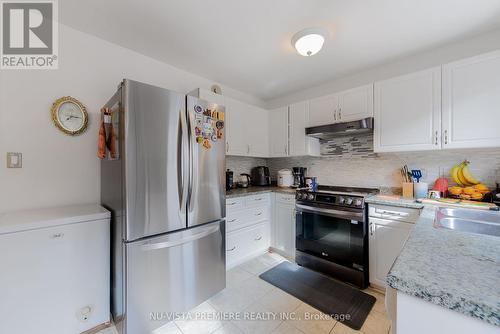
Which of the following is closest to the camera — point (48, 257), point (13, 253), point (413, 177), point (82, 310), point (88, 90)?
point (13, 253)

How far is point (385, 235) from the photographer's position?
1.91 m

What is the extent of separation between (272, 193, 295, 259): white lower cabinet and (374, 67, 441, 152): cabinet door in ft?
3.94

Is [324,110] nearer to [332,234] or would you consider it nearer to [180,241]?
[332,234]

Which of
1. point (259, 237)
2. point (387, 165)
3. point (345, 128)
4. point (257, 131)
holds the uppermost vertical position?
point (257, 131)

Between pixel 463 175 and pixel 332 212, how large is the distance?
1.23 metres

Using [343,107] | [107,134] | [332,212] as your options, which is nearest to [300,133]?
[343,107]

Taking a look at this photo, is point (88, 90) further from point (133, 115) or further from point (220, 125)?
point (220, 125)

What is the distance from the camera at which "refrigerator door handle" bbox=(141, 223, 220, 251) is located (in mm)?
1457

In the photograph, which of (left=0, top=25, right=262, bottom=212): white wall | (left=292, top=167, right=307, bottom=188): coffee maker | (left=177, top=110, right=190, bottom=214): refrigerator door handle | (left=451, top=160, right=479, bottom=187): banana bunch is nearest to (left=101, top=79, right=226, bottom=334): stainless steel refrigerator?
(left=177, top=110, right=190, bottom=214): refrigerator door handle

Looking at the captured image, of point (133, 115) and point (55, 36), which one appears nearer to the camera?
point (133, 115)

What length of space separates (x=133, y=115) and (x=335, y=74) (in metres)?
2.44

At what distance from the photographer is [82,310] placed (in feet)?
4.73

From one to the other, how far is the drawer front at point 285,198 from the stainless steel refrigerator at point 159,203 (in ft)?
3.62

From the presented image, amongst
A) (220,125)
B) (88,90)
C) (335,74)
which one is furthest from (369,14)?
(88,90)
